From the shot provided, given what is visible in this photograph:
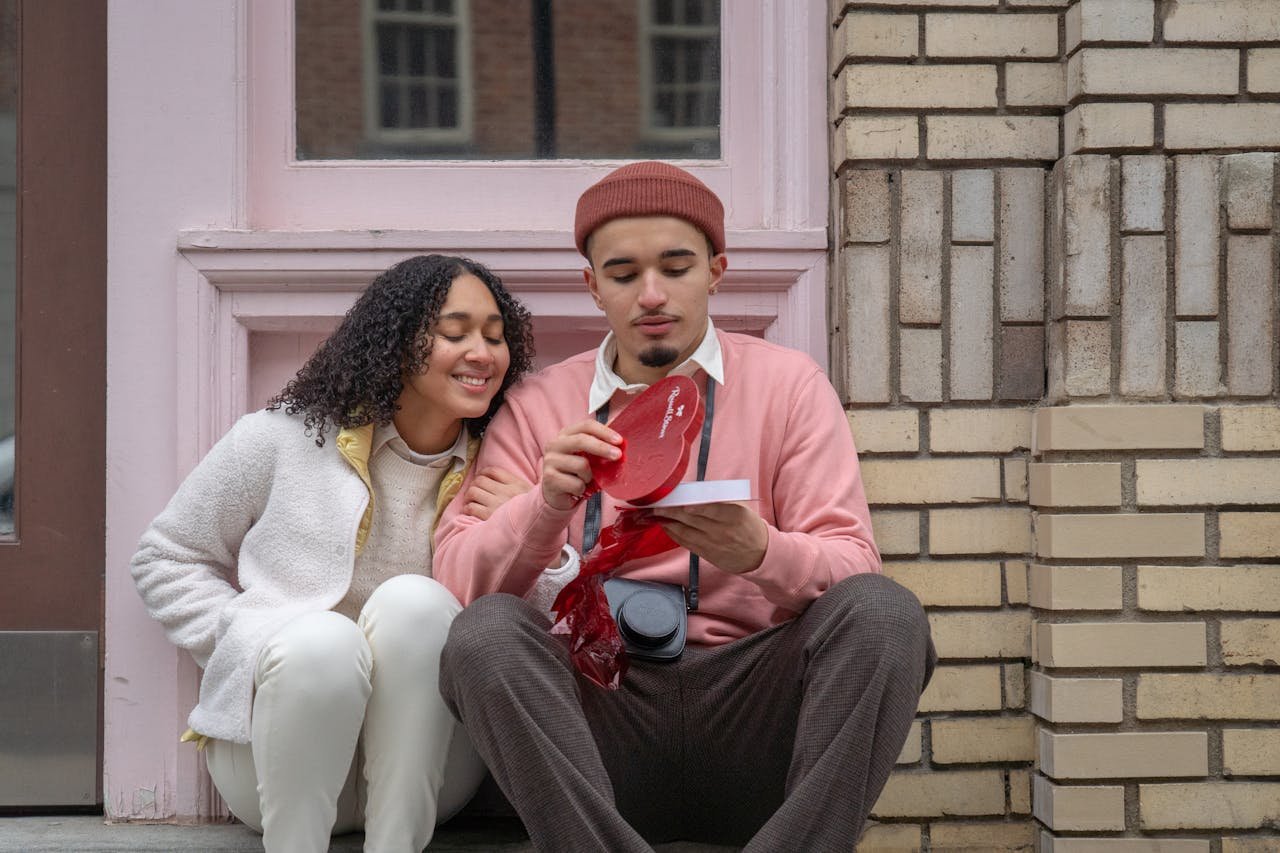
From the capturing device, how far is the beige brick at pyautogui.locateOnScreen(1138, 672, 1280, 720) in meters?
2.28

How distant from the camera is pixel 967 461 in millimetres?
2385

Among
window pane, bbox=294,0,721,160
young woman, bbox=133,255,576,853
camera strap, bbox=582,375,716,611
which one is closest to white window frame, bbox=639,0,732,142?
window pane, bbox=294,0,721,160

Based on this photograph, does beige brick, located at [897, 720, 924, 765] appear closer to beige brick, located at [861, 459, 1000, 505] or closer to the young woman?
beige brick, located at [861, 459, 1000, 505]

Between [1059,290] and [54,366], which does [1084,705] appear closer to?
[1059,290]

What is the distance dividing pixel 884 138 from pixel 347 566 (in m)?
1.30

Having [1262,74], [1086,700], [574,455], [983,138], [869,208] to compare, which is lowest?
[1086,700]

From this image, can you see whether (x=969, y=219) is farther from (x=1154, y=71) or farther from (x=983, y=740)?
(x=983, y=740)

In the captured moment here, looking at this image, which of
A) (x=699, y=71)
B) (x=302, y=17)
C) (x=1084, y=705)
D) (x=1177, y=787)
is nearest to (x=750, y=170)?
(x=699, y=71)

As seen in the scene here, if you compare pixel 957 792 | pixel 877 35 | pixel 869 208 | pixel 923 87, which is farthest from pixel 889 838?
pixel 877 35

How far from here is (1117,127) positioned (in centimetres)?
230

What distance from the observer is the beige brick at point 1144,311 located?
2.30m

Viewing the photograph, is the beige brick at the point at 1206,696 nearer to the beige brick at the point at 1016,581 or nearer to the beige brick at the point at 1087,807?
the beige brick at the point at 1087,807

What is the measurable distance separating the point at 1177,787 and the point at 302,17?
7.62 feet

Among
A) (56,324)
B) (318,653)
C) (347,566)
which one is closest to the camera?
(318,653)
